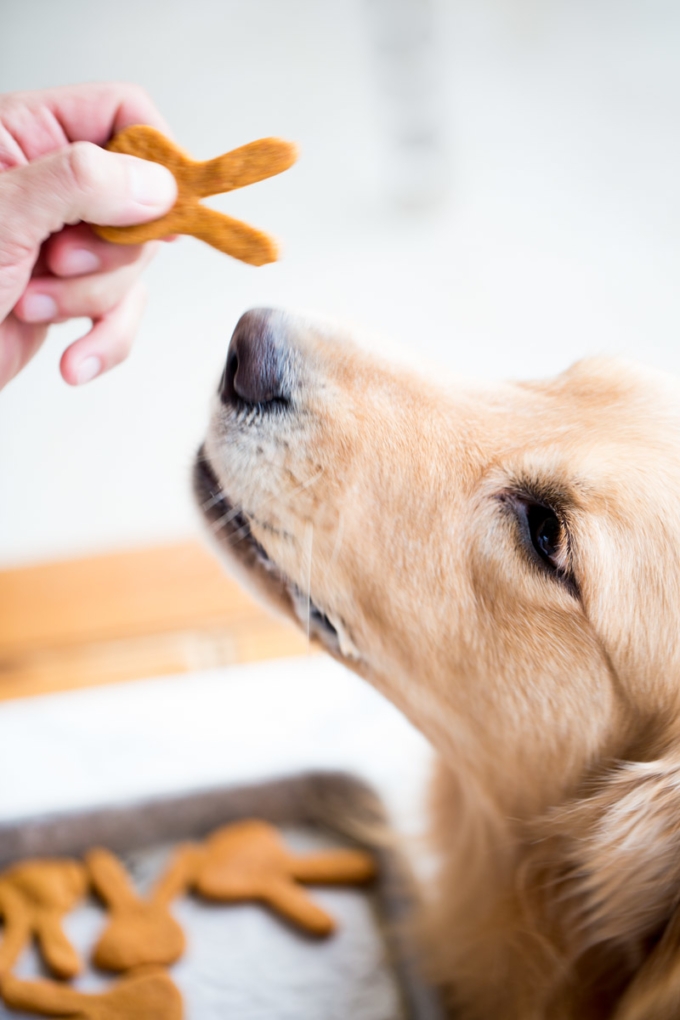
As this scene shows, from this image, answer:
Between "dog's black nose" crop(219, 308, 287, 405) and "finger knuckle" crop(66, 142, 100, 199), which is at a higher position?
"finger knuckle" crop(66, 142, 100, 199)

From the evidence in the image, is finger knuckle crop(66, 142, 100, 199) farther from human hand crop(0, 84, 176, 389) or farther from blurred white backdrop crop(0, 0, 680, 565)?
blurred white backdrop crop(0, 0, 680, 565)

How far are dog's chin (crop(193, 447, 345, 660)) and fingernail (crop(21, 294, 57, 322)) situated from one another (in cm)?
26

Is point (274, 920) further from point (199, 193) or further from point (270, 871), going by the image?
point (199, 193)

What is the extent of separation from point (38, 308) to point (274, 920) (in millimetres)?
839

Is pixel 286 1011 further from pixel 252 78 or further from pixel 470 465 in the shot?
pixel 252 78

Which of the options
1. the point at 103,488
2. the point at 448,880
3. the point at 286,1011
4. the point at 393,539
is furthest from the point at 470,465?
the point at 103,488

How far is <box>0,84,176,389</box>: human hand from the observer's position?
2.55 ft

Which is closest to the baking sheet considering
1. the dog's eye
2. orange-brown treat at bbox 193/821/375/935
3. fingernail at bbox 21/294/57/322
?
orange-brown treat at bbox 193/821/375/935

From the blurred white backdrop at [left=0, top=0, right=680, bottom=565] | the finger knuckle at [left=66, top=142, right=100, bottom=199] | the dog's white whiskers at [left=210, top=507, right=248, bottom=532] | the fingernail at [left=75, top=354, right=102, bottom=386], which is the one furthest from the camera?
the blurred white backdrop at [left=0, top=0, right=680, bottom=565]

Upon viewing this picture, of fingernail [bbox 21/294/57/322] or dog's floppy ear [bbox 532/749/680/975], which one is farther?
fingernail [bbox 21/294/57/322]

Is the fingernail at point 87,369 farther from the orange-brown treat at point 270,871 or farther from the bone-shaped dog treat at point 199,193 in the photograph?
the orange-brown treat at point 270,871

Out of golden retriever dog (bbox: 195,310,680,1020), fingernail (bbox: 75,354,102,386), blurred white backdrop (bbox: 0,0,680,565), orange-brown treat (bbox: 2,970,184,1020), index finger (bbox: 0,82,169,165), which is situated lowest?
orange-brown treat (bbox: 2,970,184,1020)

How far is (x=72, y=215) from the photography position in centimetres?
81

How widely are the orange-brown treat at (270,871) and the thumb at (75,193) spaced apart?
2.67 ft
